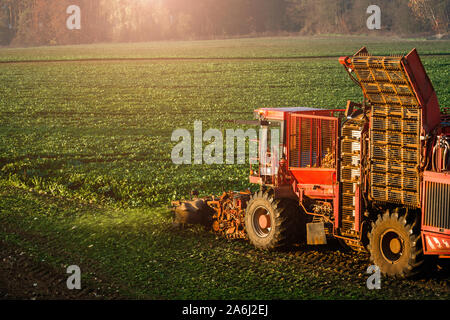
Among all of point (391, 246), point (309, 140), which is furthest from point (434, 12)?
point (391, 246)

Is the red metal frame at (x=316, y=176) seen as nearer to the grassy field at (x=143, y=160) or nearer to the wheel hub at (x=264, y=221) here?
the wheel hub at (x=264, y=221)

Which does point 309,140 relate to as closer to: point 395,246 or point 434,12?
point 395,246

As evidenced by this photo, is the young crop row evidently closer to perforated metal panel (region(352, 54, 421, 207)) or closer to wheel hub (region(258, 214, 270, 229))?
wheel hub (region(258, 214, 270, 229))

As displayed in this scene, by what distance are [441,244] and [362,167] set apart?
2.47 meters

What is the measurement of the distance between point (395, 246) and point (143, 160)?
740 inches

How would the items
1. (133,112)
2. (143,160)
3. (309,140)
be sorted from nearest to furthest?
(309,140) < (143,160) < (133,112)

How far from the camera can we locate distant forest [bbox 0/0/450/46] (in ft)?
367

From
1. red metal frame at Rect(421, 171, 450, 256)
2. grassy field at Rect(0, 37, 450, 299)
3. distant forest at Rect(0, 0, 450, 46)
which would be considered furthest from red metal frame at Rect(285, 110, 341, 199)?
distant forest at Rect(0, 0, 450, 46)

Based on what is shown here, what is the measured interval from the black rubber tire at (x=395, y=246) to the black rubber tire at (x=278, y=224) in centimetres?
245

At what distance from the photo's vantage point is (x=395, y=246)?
45.1 feet

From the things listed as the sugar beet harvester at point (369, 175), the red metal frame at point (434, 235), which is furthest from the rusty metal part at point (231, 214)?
the red metal frame at point (434, 235)

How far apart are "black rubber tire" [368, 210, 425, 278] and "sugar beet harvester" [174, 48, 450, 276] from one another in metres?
0.02
